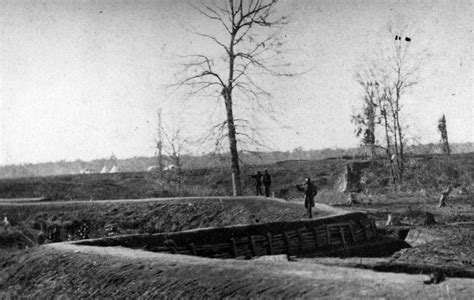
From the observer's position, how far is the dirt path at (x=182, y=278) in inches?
265

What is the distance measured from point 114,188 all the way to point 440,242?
36136 mm

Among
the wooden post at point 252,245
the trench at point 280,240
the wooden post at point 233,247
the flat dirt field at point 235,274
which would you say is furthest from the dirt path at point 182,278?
the wooden post at point 252,245

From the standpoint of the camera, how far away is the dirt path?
673 cm

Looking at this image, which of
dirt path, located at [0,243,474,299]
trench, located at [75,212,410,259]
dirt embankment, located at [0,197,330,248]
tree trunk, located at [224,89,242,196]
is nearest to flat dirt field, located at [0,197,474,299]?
dirt path, located at [0,243,474,299]

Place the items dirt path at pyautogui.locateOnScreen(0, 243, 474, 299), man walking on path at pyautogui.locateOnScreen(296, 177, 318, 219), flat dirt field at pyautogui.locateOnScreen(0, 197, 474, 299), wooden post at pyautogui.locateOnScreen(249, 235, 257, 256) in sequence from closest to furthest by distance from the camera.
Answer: dirt path at pyautogui.locateOnScreen(0, 243, 474, 299), flat dirt field at pyautogui.locateOnScreen(0, 197, 474, 299), wooden post at pyautogui.locateOnScreen(249, 235, 257, 256), man walking on path at pyautogui.locateOnScreen(296, 177, 318, 219)

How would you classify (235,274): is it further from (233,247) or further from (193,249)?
(233,247)

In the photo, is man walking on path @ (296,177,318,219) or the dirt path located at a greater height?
man walking on path @ (296,177,318,219)

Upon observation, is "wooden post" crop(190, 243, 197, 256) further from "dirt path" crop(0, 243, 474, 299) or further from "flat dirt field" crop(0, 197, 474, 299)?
"dirt path" crop(0, 243, 474, 299)

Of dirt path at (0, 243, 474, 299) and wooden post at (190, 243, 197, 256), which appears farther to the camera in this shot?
wooden post at (190, 243, 197, 256)

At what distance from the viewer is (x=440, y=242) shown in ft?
55.9

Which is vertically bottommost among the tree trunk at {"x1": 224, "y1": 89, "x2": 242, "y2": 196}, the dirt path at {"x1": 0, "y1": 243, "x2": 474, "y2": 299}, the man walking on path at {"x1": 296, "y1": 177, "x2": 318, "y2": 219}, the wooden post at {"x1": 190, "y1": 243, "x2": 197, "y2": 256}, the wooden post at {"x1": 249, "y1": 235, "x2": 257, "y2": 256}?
the wooden post at {"x1": 249, "y1": 235, "x2": 257, "y2": 256}

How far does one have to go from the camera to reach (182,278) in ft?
28.5

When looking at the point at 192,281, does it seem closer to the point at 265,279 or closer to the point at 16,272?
the point at 265,279

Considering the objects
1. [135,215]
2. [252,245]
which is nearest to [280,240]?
[252,245]
